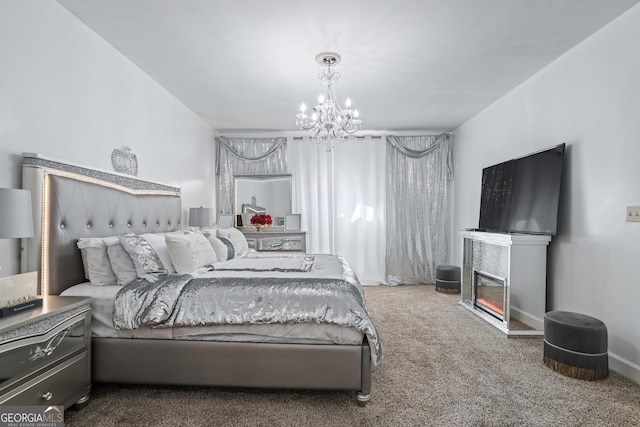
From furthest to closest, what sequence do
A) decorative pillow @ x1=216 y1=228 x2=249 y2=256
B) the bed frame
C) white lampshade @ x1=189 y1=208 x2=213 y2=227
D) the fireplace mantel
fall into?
white lampshade @ x1=189 y1=208 x2=213 y2=227 → decorative pillow @ x1=216 y1=228 x2=249 y2=256 → the fireplace mantel → the bed frame

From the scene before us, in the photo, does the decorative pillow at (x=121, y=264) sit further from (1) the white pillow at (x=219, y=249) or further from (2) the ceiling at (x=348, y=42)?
(2) the ceiling at (x=348, y=42)

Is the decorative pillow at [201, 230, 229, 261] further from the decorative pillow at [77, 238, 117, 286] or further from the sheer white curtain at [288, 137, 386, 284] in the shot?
the sheer white curtain at [288, 137, 386, 284]

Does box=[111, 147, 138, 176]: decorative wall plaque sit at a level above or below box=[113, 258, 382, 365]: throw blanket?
above

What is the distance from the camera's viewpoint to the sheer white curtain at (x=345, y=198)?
552 cm

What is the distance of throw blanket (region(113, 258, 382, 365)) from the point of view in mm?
2012

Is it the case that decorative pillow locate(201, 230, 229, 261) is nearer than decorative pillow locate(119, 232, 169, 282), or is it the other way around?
decorative pillow locate(119, 232, 169, 282)

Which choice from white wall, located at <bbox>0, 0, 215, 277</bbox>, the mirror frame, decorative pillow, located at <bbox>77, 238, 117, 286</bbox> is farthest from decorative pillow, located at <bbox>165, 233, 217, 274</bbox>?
the mirror frame

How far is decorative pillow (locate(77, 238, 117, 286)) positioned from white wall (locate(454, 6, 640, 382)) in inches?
142

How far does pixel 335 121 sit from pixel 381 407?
7.91 ft

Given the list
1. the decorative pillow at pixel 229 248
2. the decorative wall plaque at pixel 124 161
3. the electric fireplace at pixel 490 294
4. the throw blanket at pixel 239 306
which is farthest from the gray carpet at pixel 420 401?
the decorative wall plaque at pixel 124 161

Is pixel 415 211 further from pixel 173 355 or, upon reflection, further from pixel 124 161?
pixel 173 355

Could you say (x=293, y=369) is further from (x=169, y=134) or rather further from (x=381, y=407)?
(x=169, y=134)

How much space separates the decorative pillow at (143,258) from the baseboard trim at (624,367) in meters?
3.32

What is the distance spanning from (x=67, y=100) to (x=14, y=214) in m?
1.17
